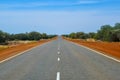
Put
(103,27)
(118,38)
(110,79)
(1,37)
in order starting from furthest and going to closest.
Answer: (103,27), (1,37), (118,38), (110,79)

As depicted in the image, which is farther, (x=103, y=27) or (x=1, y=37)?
(x=103, y=27)

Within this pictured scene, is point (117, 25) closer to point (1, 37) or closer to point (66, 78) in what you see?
point (1, 37)

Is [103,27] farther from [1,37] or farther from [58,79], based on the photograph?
[58,79]

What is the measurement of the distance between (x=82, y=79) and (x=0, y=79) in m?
3.21

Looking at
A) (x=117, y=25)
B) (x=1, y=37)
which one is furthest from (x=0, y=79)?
(x=117, y=25)

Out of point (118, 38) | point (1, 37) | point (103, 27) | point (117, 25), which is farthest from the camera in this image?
point (103, 27)

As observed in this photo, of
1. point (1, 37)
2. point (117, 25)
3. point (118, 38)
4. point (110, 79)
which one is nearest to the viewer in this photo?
point (110, 79)

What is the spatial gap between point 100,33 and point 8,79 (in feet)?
496

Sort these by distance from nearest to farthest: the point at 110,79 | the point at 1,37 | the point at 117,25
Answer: the point at 110,79 < the point at 1,37 < the point at 117,25

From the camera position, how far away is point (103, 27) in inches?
6501

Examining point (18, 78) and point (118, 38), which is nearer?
point (18, 78)

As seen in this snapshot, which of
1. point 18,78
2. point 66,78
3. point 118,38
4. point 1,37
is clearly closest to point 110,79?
point 66,78

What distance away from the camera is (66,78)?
40.0 feet

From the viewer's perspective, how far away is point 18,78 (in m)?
12.4
